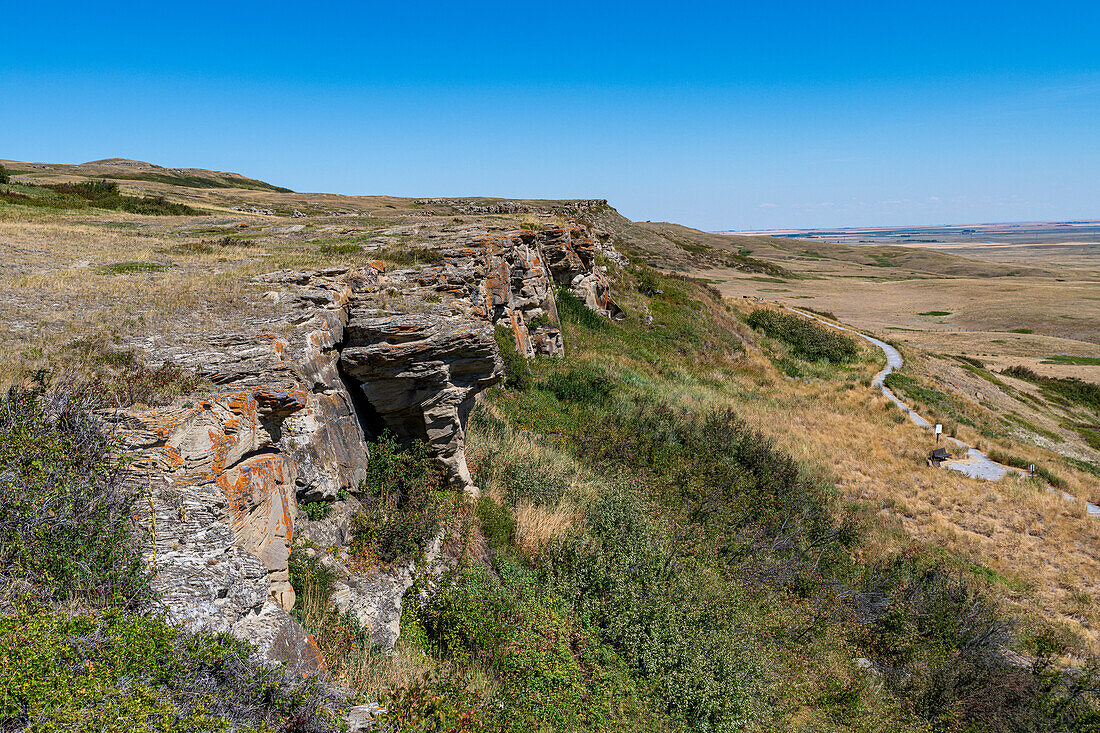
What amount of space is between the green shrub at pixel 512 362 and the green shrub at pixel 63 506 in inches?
437

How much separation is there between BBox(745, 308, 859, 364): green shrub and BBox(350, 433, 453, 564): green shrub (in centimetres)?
3360

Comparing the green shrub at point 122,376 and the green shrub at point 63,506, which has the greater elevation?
the green shrub at point 122,376

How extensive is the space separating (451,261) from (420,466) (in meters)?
7.98

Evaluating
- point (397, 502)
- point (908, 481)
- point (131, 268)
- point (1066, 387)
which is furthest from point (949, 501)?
point (1066, 387)

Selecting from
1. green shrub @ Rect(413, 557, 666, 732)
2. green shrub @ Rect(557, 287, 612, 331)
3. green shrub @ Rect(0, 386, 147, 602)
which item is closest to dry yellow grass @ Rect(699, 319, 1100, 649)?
green shrub @ Rect(557, 287, 612, 331)

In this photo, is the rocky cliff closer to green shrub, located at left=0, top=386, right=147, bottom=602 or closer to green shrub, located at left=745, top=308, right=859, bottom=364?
green shrub, located at left=0, top=386, right=147, bottom=602

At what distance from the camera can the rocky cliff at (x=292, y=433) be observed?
4.34 meters

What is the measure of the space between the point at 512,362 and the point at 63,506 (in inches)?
489

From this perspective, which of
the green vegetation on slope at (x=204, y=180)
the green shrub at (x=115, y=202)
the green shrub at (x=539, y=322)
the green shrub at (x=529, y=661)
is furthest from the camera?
the green vegetation on slope at (x=204, y=180)

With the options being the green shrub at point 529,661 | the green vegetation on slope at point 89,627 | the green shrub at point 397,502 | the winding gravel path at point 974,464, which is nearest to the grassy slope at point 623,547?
the green shrub at point 529,661

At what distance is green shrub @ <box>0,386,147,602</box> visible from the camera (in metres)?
3.71

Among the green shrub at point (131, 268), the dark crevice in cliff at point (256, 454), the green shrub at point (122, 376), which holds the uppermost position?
the green shrub at point (131, 268)

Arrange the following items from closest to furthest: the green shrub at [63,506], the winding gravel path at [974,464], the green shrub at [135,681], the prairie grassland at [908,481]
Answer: the green shrub at [135,681], the green shrub at [63,506], the prairie grassland at [908,481], the winding gravel path at [974,464]

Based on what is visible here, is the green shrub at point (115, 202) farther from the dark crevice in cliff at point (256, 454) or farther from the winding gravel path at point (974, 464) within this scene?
the winding gravel path at point (974, 464)
